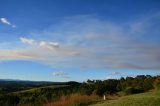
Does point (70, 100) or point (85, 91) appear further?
point (85, 91)

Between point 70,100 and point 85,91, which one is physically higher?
point 85,91

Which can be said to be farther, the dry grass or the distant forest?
the distant forest

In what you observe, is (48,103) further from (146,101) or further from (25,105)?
(146,101)

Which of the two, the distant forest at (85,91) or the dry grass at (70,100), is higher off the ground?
the distant forest at (85,91)

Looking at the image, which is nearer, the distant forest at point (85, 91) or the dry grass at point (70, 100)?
the dry grass at point (70, 100)

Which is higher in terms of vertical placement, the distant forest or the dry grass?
the distant forest

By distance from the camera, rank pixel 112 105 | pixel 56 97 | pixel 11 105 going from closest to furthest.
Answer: pixel 112 105 < pixel 11 105 < pixel 56 97

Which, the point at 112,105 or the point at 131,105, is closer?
the point at 131,105

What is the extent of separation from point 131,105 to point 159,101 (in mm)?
2069

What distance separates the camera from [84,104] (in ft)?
85.7

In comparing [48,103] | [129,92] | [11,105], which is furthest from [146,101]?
[129,92]

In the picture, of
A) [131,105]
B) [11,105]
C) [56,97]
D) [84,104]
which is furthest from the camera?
[56,97]

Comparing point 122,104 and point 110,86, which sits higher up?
point 110,86

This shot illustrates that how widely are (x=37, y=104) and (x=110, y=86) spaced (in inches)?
1446
